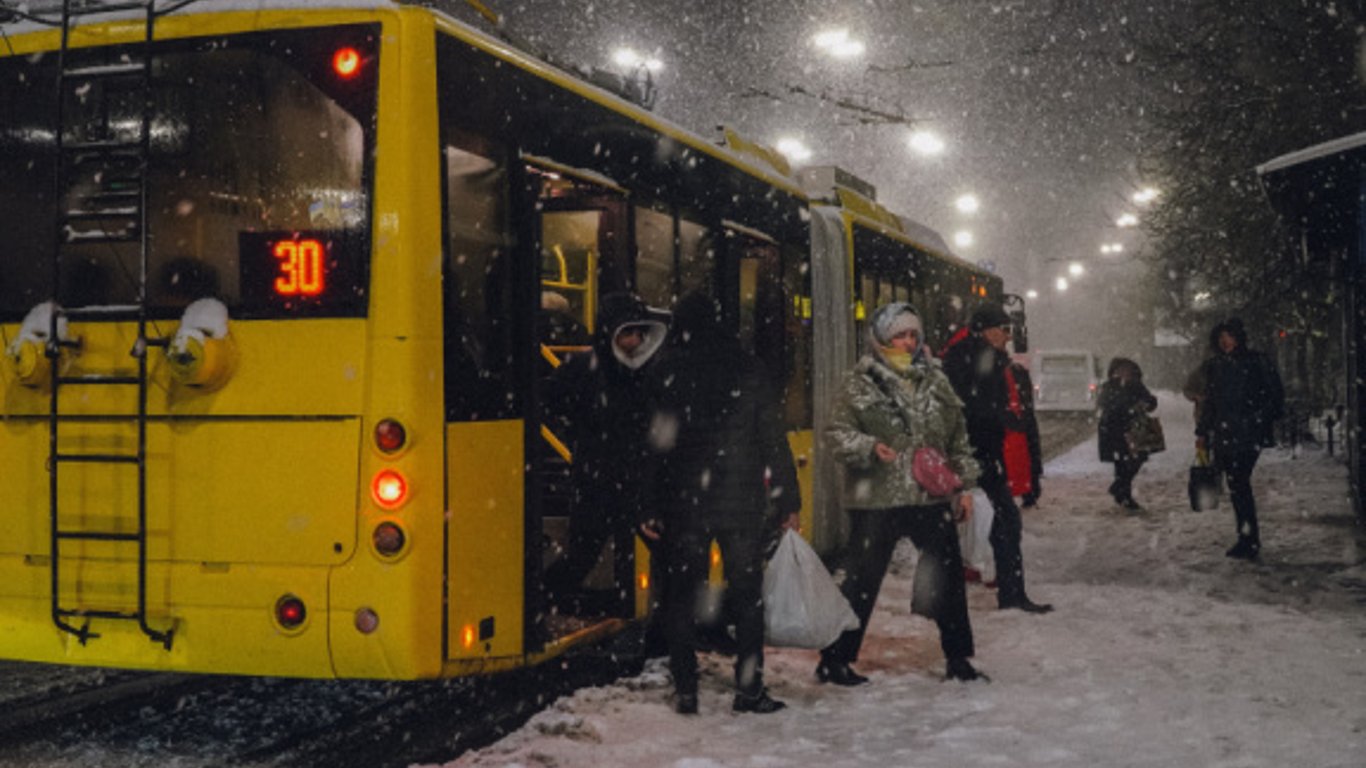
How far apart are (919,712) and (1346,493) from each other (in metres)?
13.2

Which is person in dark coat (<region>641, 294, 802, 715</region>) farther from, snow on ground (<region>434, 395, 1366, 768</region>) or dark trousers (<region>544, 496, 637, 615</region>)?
snow on ground (<region>434, 395, 1366, 768</region>)

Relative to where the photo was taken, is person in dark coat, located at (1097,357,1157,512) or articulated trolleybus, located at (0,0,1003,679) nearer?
articulated trolleybus, located at (0,0,1003,679)

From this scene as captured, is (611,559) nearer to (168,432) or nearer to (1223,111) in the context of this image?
(168,432)

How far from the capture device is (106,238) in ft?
18.6

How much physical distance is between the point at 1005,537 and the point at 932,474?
255 centimetres

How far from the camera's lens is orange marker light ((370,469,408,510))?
5.29m

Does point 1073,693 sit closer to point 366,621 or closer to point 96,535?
point 366,621

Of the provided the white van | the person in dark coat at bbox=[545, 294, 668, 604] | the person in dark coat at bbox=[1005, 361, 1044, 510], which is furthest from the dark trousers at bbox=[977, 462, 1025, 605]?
the white van

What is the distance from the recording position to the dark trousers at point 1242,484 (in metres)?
11.0

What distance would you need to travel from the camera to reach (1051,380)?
45.6 metres

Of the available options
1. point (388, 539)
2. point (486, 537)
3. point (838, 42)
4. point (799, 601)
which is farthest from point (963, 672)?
point (838, 42)

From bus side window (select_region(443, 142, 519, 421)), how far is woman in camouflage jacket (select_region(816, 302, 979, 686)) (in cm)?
184

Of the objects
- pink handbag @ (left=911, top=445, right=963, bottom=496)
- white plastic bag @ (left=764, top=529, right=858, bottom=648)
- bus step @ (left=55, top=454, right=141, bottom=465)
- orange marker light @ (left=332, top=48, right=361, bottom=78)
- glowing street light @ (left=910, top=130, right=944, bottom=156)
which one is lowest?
white plastic bag @ (left=764, top=529, right=858, bottom=648)

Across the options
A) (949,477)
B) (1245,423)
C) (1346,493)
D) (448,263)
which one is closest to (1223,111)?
(1346,493)
